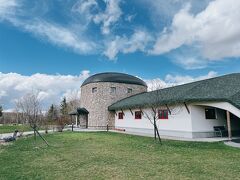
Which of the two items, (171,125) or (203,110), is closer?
(203,110)

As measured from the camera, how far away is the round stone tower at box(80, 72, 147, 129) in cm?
2917

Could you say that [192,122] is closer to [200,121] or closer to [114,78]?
[200,121]

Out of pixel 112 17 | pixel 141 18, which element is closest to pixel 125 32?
pixel 141 18

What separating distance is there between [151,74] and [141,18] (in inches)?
331

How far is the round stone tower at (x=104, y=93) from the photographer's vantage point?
29.2 metres

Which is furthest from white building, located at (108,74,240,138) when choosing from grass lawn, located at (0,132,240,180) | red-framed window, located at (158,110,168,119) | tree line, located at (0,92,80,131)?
tree line, located at (0,92,80,131)

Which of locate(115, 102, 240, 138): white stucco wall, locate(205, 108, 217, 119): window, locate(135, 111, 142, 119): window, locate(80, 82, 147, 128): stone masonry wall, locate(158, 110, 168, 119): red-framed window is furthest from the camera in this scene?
locate(80, 82, 147, 128): stone masonry wall

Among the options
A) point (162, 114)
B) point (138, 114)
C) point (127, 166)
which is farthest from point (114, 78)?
point (127, 166)

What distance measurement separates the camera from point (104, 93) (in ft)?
96.0

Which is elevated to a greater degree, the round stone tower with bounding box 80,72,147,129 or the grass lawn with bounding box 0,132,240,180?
the round stone tower with bounding box 80,72,147,129

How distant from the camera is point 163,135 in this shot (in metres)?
18.4

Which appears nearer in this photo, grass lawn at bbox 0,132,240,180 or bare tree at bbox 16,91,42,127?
grass lawn at bbox 0,132,240,180

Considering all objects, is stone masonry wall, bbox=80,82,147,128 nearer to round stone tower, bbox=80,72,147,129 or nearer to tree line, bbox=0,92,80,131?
round stone tower, bbox=80,72,147,129

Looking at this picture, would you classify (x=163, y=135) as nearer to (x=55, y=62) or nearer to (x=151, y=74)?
(x=151, y=74)
